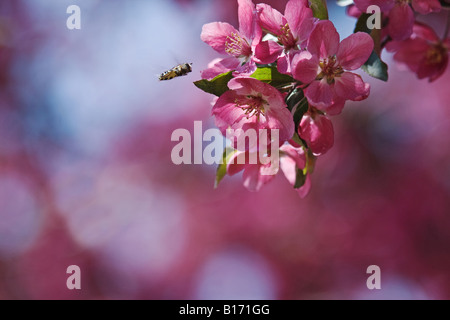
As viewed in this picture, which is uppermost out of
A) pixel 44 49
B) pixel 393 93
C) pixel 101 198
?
pixel 44 49

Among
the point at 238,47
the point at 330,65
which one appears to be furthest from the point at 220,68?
the point at 330,65

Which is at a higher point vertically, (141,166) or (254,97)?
(141,166)

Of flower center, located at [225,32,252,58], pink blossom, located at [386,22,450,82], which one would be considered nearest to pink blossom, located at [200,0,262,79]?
flower center, located at [225,32,252,58]

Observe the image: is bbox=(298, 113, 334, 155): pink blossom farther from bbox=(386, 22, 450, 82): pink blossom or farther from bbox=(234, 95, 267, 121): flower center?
bbox=(386, 22, 450, 82): pink blossom

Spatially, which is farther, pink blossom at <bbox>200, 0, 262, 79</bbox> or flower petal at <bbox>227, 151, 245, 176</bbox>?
flower petal at <bbox>227, 151, 245, 176</bbox>

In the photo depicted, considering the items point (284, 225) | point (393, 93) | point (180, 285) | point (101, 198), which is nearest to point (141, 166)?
point (101, 198)

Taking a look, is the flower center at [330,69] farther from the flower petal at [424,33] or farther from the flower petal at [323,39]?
the flower petal at [424,33]

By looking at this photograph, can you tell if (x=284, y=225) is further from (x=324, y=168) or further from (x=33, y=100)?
(x=33, y=100)
